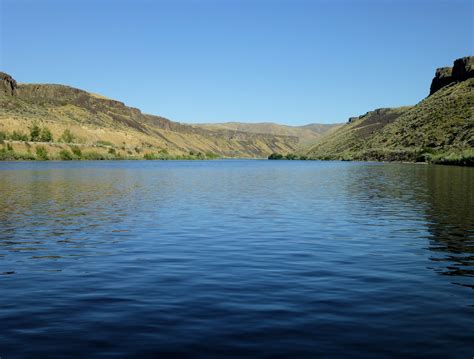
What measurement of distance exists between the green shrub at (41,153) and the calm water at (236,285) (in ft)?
460

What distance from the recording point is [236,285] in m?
14.2

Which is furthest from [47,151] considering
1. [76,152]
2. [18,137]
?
[18,137]

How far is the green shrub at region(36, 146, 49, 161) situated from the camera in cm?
16225

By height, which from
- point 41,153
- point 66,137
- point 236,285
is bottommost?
point 236,285

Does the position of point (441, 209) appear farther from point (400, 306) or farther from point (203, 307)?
point (203, 307)

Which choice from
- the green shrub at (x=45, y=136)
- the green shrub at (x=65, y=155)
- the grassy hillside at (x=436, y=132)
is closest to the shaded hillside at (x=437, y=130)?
the grassy hillside at (x=436, y=132)

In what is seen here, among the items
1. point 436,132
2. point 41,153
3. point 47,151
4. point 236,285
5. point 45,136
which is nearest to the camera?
point 236,285

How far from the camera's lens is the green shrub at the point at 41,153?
16225cm

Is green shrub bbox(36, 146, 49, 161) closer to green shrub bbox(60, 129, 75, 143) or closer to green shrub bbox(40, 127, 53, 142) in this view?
green shrub bbox(40, 127, 53, 142)

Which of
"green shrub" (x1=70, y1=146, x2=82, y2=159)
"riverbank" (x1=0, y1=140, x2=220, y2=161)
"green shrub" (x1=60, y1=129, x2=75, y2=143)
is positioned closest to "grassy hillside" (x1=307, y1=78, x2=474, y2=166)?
"riverbank" (x1=0, y1=140, x2=220, y2=161)

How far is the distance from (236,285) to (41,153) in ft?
525

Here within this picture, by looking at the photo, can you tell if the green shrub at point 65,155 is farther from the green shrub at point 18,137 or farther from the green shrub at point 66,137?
the green shrub at point 66,137

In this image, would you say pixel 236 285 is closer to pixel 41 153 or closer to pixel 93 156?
pixel 41 153

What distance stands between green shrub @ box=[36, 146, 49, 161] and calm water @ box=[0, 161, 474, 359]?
140 m
